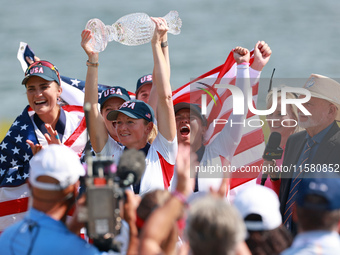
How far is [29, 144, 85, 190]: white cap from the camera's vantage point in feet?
12.6

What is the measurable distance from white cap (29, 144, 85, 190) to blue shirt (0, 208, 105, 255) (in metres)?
0.18

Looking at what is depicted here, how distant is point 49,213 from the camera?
151 inches

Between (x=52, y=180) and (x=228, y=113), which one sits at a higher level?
(x=52, y=180)

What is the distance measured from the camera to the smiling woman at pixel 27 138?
625cm

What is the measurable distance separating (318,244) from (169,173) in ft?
7.66

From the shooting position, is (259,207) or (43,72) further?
(43,72)

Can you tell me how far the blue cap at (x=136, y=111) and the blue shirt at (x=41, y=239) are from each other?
2040 millimetres

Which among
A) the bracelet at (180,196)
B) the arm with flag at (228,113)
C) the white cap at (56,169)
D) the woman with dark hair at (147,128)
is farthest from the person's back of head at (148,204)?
the arm with flag at (228,113)

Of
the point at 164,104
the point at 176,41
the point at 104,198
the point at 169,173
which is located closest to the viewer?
the point at 104,198

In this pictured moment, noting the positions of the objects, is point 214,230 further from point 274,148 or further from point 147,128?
point 274,148

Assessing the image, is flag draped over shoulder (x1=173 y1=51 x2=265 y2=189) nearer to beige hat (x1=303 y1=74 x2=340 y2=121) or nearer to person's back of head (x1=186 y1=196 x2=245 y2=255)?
beige hat (x1=303 y1=74 x2=340 y2=121)

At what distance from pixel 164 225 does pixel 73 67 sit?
1988 cm

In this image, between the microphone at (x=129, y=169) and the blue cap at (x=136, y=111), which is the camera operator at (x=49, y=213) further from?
the blue cap at (x=136, y=111)

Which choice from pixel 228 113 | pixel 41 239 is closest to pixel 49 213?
pixel 41 239
